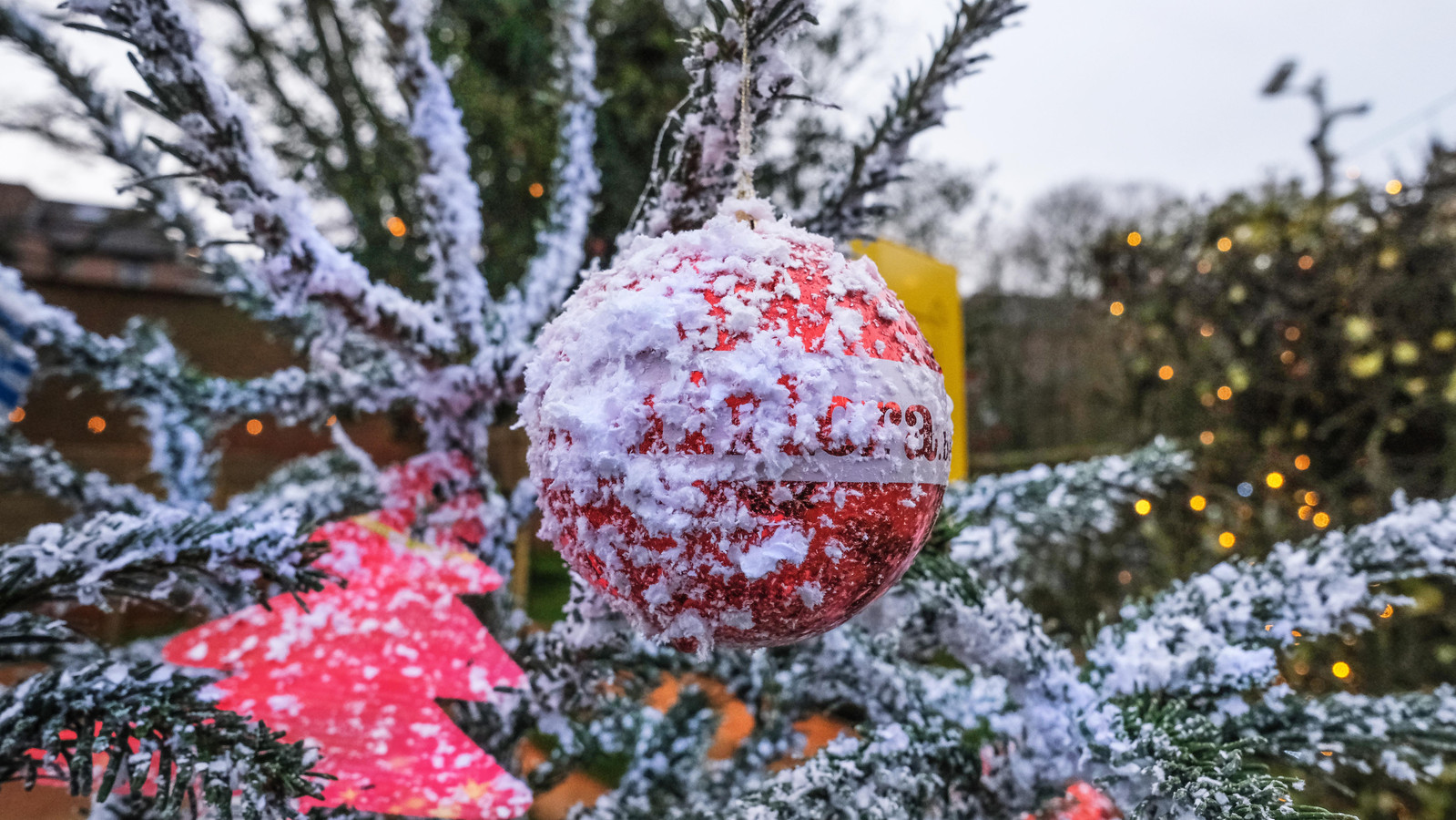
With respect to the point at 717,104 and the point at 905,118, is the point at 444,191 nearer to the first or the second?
the point at 717,104

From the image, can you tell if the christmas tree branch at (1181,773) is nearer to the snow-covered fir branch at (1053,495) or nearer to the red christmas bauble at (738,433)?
the red christmas bauble at (738,433)

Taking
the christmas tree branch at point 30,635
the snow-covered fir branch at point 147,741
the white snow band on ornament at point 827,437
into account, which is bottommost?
the snow-covered fir branch at point 147,741

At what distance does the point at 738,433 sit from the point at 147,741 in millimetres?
661

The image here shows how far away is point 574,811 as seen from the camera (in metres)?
1.13

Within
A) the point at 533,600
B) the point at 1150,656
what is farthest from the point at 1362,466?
the point at 533,600

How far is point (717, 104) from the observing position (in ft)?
2.48

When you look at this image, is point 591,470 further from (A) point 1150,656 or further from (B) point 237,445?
(B) point 237,445

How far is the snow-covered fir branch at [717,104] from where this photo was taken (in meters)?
0.66

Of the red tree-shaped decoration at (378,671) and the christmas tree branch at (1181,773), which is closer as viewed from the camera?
the christmas tree branch at (1181,773)

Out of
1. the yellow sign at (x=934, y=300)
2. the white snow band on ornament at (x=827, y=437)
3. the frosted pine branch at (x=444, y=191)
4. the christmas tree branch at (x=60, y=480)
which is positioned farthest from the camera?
the yellow sign at (x=934, y=300)

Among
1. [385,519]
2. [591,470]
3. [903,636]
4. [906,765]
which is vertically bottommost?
[906,765]

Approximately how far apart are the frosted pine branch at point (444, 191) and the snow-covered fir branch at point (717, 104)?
10.2 inches

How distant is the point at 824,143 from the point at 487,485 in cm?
282

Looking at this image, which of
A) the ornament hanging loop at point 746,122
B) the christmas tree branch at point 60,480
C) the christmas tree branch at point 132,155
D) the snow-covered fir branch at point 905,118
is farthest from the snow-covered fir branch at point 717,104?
the christmas tree branch at point 60,480
